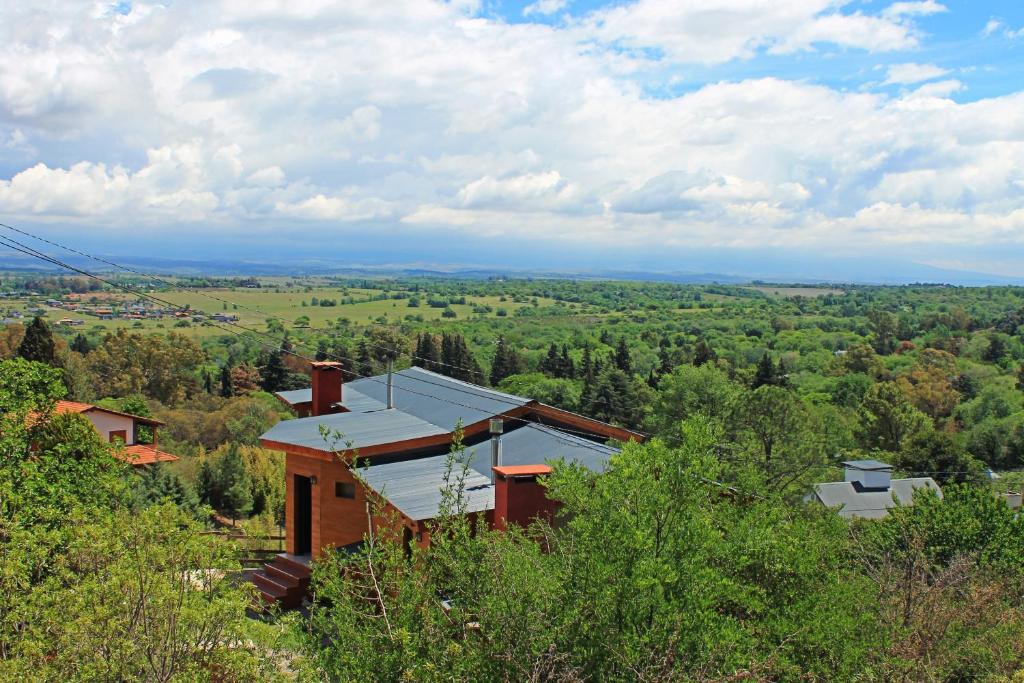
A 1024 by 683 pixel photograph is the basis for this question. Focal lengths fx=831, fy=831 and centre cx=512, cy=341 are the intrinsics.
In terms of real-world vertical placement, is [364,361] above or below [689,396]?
below

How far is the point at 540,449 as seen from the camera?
17938 millimetres

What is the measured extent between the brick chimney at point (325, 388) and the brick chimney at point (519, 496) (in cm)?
1125

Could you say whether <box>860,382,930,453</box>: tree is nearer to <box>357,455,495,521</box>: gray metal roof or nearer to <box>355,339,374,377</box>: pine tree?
<box>355,339,374,377</box>: pine tree

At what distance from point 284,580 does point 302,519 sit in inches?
71.0

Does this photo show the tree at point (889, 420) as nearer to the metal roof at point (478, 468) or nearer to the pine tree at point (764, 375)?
the pine tree at point (764, 375)

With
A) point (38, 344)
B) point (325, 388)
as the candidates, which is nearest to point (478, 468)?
point (325, 388)

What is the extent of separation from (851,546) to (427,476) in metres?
8.88

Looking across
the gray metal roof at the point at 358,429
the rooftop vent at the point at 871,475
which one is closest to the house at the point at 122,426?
the gray metal roof at the point at 358,429

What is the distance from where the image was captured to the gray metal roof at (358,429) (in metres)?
18.3

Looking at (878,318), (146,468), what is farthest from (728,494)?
(878,318)

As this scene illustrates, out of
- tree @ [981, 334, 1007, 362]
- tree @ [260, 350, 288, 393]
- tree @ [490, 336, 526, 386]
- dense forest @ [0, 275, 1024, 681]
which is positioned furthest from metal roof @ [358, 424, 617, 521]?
tree @ [981, 334, 1007, 362]

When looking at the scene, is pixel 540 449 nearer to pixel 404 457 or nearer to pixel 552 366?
pixel 404 457

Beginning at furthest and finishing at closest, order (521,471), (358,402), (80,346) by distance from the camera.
A: (80,346), (358,402), (521,471)

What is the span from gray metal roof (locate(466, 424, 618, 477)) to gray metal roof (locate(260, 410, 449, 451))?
144 centimetres
